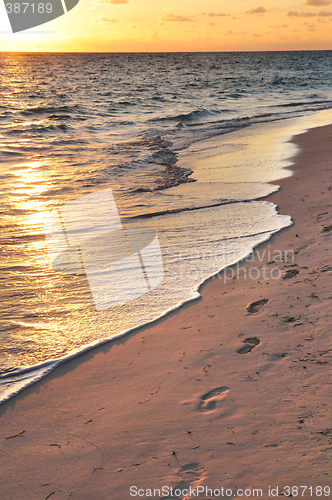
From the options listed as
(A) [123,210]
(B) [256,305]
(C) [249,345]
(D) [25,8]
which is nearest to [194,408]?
(C) [249,345]

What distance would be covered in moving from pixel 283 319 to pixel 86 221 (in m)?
4.23

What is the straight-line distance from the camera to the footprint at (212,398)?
252cm

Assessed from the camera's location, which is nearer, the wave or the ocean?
the ocean

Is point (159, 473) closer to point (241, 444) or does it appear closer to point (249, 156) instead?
point (241, 444)

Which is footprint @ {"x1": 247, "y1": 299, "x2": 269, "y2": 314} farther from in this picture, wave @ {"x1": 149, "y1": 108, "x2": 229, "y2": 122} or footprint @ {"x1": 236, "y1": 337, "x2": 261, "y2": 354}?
wave @ {"x1": 149, "y1": 108, "x2": 229, "y2": 122}

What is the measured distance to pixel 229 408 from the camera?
2471 millimetres

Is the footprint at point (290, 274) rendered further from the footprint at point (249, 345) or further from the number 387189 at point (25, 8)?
the number 387189 at point (25, 8)

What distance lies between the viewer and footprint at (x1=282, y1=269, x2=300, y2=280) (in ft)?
13.0

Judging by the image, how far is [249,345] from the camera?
3.05 metres

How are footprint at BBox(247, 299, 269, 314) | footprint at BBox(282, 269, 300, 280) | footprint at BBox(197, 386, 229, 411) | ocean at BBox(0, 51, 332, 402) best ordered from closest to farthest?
footprint at BBox(197, 386, 229, 411) < footprint at BBox(247, 299, 269, 314) < ocean at BBox(0, 51, 332, 402) < footprint at BBox(282, 269, 300, 280)

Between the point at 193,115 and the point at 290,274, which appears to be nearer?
the point at 290,274

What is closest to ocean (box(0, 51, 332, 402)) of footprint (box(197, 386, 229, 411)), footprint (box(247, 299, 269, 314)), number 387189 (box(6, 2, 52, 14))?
footprint (box(247, 299, 269, 314))

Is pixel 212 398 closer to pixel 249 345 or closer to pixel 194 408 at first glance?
pixel 194 408

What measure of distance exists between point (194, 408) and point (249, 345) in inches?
30.5
